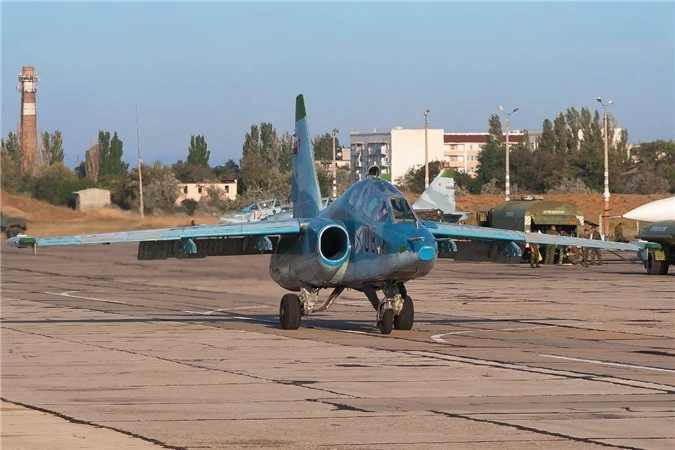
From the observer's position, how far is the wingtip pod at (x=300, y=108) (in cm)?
2768

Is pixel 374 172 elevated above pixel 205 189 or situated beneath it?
situated beneath

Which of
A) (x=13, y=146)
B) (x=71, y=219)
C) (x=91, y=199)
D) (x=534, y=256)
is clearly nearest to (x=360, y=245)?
(x=534, y=256)

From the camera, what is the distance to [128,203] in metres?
80.1

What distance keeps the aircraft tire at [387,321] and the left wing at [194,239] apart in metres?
2.28

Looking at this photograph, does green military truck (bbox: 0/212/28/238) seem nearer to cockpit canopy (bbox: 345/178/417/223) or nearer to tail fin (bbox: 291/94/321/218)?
tail fin (bbox: 291/94/321/218)

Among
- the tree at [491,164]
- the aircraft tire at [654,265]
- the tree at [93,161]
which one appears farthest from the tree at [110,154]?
the aircraft tire at [654,265]

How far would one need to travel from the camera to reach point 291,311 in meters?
24.1

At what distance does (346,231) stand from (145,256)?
153 inches

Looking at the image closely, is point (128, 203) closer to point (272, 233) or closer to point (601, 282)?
point (601, 282)

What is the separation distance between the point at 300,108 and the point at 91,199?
5606 centimetres

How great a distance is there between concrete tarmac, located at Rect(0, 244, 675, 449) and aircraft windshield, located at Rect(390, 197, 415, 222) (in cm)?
208

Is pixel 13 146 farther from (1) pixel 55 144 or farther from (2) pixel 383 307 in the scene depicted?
(2) pixel 383 307

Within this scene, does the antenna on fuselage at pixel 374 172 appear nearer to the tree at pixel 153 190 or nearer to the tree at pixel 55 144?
the tree at pixel 153 190

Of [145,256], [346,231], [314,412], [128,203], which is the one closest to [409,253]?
[346,231]
